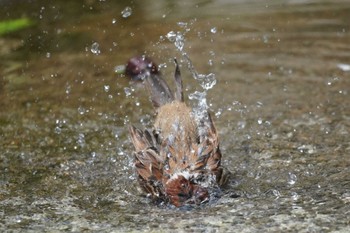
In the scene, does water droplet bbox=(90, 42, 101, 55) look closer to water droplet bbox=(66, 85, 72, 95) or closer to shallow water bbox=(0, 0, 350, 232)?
shallow water bbox=(0, 0, 350, 232)

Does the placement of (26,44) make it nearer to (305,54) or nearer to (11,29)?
(11,29)

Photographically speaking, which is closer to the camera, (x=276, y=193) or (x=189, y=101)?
(x=276, y=193)

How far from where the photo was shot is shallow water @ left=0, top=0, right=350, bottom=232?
401 cm

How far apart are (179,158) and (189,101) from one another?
183 cm

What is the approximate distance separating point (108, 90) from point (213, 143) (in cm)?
219

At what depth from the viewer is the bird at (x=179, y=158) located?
396 cm

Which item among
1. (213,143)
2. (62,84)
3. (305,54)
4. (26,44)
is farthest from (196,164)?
(26,44)

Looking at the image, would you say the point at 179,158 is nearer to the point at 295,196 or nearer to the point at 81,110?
the point at 295,196

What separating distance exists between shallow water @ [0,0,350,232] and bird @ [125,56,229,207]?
3.2 inches

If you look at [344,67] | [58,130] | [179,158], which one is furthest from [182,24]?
[179,158]

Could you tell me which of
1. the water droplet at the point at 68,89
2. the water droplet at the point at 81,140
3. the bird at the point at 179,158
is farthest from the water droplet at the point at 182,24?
the bird at the point at 179,158

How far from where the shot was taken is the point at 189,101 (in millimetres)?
5898

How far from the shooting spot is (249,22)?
25.3ft

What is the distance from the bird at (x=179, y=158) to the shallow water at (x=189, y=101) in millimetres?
81
